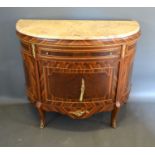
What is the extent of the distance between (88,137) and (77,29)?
754mm

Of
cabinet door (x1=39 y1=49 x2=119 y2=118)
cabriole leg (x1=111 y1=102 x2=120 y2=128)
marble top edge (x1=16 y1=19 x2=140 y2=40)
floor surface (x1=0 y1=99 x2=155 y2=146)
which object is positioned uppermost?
marble top edge (x1=16 y1=19 x2=140 y2=40)

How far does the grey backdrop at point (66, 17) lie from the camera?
5.30 feet

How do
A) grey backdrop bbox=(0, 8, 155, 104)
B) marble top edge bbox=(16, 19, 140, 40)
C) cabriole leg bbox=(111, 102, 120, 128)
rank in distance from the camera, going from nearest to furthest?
1. marble top edge bbox=(16, 19, 140, 40)
2. cabriole leg bbox=(111, 102, 120, 128)
3. grey backdrop bbox=(0, 8, 155, 104)

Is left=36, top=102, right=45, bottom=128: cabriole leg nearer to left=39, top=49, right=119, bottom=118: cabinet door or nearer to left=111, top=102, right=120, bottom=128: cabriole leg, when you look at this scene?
left=39, top=49, right=119, bottom=118: cabinet door

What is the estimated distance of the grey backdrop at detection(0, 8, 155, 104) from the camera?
1614 millimetres

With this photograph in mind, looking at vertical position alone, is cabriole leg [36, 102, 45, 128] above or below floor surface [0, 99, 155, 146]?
above

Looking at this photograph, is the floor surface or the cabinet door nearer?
the cabinet door

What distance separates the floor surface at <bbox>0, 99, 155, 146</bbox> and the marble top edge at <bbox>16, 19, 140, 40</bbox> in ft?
2.36

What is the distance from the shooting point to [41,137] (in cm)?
157

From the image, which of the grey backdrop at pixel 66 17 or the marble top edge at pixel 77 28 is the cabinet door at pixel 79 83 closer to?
the marble top edge at pixel 77 28

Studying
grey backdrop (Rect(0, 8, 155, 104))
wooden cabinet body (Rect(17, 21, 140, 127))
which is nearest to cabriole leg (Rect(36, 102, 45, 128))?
wooden cabinet body (Rect(17, 21, 140, 127))
